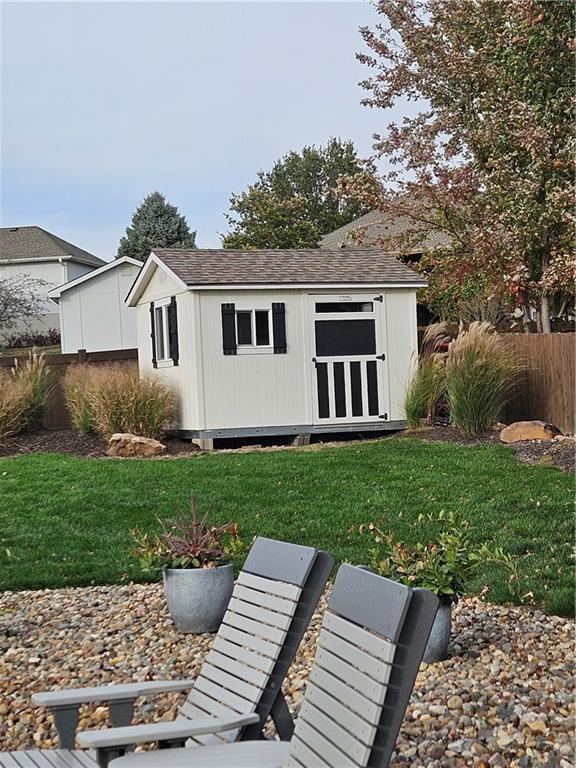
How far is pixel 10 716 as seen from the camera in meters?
4.46

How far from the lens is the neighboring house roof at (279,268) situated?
14.1m

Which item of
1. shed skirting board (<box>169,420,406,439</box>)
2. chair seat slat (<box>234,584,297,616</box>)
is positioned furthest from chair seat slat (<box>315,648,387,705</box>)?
shed skirting board (<box>169,420,406,439</box>)

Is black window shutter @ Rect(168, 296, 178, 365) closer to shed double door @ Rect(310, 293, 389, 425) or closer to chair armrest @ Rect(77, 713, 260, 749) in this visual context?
shed double door @ Rect(310, 293, 389, 425)

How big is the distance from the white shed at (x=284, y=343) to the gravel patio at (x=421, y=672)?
757cm

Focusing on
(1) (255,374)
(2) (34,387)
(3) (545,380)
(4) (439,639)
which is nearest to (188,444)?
(1) (255,374)

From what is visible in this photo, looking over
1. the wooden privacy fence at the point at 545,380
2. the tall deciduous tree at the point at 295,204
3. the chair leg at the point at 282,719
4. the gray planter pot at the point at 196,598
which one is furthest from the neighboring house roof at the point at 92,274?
the chair leg at the point at 282,719

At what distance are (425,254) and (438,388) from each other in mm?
5420

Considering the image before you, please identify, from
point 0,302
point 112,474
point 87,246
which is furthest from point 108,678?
point 87,246

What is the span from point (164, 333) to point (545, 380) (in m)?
5.80

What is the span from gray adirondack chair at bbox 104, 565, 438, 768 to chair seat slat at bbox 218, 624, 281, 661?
38 centimetres

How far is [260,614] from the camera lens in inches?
143

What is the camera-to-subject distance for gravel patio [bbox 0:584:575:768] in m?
3.73

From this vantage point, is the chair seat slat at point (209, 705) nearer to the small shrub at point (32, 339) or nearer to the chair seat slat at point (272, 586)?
the chair seat slat at point (272, 586)

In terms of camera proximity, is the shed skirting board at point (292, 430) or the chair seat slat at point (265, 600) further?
the shed skirting board at point (292, 430)
